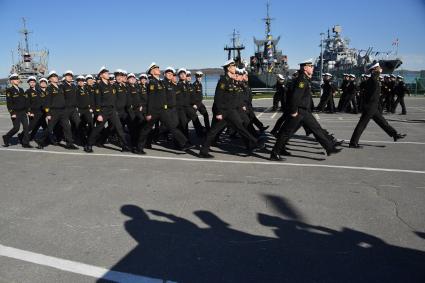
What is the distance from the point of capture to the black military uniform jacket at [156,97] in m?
8.51

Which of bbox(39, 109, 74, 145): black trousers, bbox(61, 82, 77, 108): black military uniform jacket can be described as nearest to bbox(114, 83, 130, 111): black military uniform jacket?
bbox(61, 82, 77, 108): black military uniform jacket

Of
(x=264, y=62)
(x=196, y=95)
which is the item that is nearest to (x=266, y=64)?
(x=264, y=62)

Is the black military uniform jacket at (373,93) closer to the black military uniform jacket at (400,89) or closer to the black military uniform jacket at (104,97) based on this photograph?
the black military uniform jacket at (104,97)

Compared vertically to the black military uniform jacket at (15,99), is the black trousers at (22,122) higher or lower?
lower

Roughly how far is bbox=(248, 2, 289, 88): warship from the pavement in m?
38.2

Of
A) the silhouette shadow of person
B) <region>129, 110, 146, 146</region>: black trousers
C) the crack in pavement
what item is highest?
<region>129, 110, 146, 146</region>: black trousers

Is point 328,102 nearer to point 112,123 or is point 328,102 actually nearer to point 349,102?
point 349,102

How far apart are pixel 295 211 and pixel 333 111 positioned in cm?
1549

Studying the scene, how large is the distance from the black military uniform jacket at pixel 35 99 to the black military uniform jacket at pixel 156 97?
128 inches

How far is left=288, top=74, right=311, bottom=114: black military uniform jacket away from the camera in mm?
7500

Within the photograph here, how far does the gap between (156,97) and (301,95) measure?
3105 millimetres

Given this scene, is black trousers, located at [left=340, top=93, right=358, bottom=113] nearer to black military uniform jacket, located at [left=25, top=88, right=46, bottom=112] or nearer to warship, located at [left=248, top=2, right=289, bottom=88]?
black military uniform jacket, located at [left=25, top=88, right=46, bottom=112]

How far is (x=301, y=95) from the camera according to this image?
7.50 metres

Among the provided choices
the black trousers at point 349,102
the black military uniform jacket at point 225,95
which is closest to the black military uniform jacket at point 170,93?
the black military uniform jacket at point 225,95
